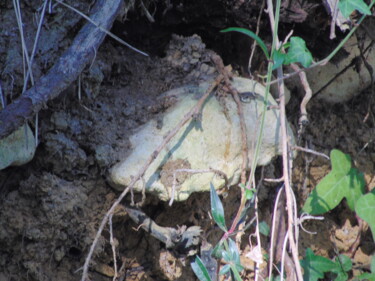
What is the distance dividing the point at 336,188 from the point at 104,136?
1.04 meters

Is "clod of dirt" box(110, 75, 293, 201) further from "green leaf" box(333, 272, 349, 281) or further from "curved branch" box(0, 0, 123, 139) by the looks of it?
"green leaf" box(333, 272, 349, 281)

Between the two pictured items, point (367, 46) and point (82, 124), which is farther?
point (367, 46)

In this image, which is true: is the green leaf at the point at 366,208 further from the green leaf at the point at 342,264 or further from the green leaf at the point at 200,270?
the green leaf at the point at 200,270

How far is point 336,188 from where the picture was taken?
1951mm

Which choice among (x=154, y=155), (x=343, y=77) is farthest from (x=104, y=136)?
(x=343, y=77)

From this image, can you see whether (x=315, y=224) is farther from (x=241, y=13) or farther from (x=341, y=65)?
(x=241, y=13)

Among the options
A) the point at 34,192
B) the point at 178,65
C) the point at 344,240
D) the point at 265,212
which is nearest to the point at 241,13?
the point at 178,65

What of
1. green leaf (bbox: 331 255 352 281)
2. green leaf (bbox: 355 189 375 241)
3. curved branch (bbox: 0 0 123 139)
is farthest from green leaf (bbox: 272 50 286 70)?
green leaf (bbox: 331 255 352 281)

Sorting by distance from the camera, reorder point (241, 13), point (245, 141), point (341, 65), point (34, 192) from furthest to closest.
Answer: point (341, 65)
point (241, 13)
point (245, 141)
point (34, 192)

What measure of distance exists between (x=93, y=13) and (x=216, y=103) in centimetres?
55

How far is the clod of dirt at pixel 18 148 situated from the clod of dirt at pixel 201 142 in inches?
11.4

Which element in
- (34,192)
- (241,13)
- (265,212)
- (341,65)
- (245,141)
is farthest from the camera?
(341,65)

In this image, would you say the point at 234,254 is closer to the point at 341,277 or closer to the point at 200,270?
the point at 200,270

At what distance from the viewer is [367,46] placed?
6.85ft
